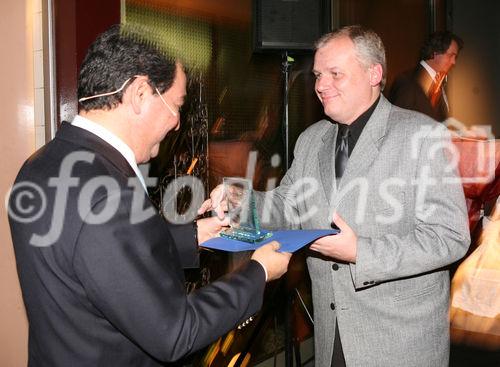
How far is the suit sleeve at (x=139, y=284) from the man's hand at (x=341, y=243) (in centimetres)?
62

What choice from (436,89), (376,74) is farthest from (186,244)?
(436,89)

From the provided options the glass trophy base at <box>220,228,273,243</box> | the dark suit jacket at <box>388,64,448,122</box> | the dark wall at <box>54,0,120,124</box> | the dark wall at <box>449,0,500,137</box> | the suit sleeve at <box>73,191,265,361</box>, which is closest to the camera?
the suit sleeve at <box>73,191,265,361</box>

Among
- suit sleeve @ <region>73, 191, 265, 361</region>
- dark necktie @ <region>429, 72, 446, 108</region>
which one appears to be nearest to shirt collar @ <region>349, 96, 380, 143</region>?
suit sleeve @ <region>73, 191, 265, 361</region>

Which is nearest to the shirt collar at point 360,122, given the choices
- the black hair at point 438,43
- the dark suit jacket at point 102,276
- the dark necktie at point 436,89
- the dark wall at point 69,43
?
the dark suit jacket at point 102,276

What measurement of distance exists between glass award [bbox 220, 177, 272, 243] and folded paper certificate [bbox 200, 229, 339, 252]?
30 mm

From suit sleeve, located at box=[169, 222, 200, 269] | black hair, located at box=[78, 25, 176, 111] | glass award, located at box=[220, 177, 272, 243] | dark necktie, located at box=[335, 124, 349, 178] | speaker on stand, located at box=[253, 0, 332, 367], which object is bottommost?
suit sleeve, located at box=[169, 222, 200, 269]

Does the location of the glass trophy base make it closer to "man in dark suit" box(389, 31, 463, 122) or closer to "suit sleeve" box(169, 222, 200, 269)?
"suit sleeve" box(169, 222, 200, 269)

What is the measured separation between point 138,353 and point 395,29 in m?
5.84

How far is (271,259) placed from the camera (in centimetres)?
150

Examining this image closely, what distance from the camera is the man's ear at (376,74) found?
2062 mm

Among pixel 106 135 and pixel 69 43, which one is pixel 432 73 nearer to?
pixel 69 43

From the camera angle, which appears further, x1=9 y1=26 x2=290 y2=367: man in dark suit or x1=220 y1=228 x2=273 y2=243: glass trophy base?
x1=220 y1=228 x2=273 y2=243: glass trophy base

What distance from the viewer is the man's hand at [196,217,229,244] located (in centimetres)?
205

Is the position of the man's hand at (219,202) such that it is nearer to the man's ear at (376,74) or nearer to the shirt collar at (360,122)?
the shirt collar at (360,122)
